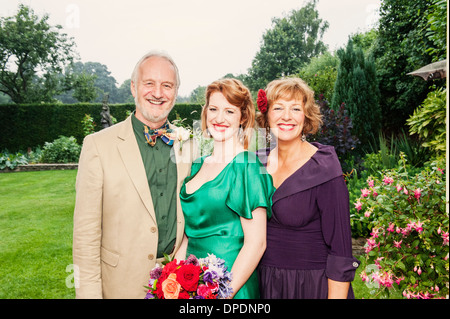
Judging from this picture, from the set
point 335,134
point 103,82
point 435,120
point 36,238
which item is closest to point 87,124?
point 103,82

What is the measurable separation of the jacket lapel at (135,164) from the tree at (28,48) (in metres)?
11.8

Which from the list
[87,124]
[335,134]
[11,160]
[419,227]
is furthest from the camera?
[87,124]

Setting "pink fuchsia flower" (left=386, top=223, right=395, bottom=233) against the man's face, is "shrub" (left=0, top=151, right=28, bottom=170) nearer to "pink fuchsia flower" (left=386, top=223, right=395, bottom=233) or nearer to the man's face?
the man's face

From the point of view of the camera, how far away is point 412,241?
3016 mm

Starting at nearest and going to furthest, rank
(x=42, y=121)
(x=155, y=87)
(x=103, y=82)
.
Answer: (x=155, y=87) < (x=42, y=121) < (x=103, y=82)

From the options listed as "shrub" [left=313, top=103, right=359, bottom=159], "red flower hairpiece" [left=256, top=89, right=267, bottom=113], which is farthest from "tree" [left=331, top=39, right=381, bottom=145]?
"red flower hairpiece" [left=256, top=89, right=267, bottom=113]

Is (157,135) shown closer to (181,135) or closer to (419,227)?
(181,135)

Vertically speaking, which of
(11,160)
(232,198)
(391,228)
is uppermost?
(11,160)

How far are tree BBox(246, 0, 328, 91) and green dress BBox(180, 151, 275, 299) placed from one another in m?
8.70

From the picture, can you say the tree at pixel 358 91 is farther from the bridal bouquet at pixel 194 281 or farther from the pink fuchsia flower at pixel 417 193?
the bridal bouquet at pixel 194 281

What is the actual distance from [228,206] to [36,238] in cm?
496

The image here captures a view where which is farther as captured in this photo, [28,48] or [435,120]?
[28,48]

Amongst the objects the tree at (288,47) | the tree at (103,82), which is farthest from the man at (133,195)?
the tree at (103,82)

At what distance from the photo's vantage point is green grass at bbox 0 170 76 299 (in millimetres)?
4309
